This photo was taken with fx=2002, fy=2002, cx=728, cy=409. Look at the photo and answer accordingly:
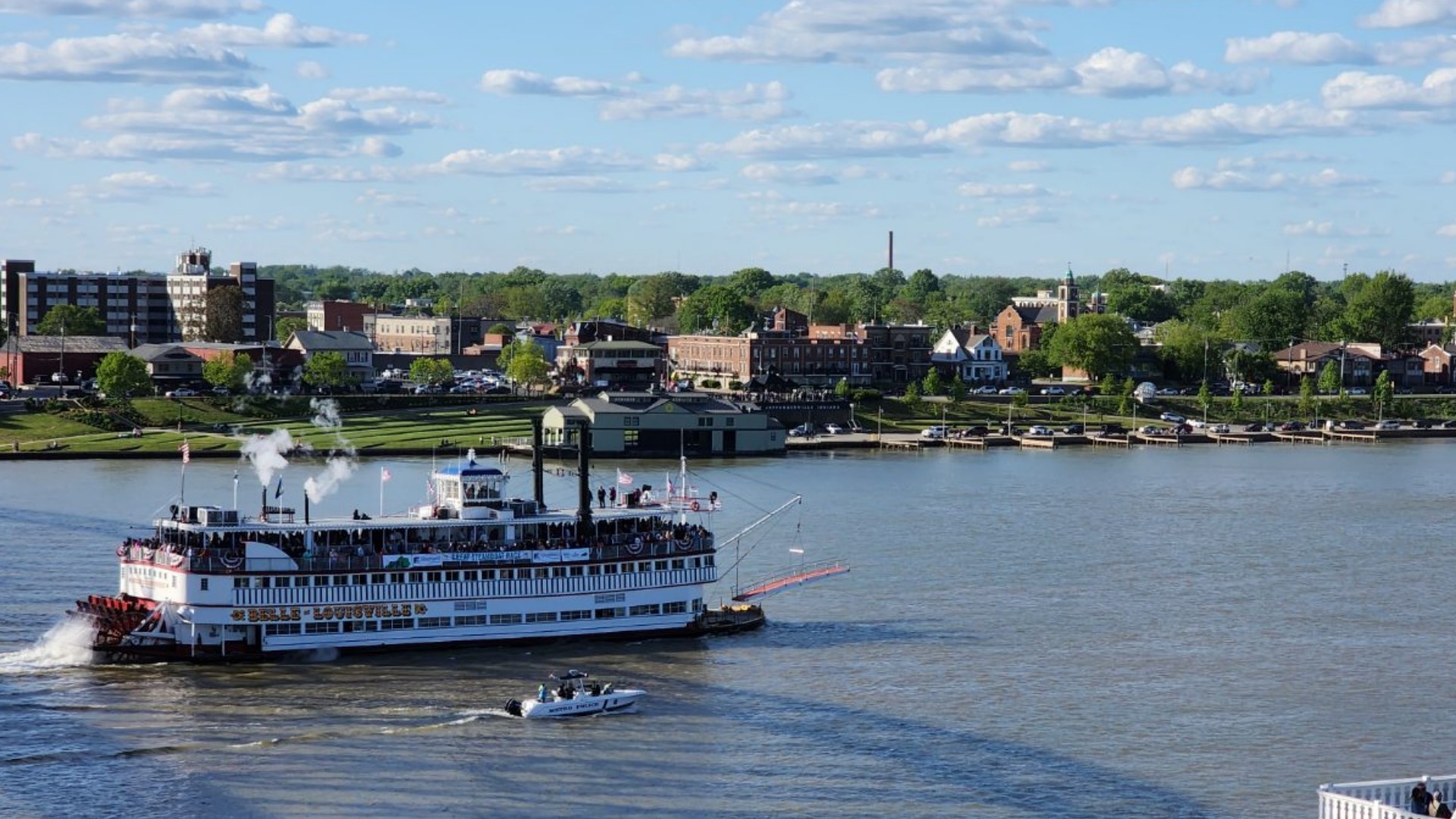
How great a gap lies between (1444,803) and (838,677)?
74.9ft

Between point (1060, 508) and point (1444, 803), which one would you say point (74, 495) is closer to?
point (1060, 508)

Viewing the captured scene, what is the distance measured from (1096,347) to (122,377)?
89.4 meters

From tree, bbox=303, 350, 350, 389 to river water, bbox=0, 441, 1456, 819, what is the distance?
6174cm

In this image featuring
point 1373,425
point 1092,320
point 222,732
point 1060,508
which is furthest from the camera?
point 1092,320

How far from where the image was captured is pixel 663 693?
5516 centimetres

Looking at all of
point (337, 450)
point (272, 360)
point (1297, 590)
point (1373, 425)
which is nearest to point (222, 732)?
point (1297, 590)

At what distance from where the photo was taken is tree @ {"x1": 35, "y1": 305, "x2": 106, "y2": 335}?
584 ft

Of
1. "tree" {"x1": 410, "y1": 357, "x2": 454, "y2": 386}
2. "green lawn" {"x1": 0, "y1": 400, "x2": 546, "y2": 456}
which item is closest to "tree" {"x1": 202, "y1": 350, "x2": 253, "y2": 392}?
"green lawn" {"x1": 0, "y1": 400, "x2": 546, "y2": 456}

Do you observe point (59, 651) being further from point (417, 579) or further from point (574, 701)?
point (574, 701)

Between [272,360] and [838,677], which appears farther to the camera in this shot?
[272,360]

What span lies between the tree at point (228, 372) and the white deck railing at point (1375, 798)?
118 m

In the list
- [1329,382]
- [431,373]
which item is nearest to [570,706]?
[431,373]

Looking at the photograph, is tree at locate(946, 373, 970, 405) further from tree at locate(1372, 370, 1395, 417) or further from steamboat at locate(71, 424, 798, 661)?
steamboat at locate(71, 424, 798, 661)

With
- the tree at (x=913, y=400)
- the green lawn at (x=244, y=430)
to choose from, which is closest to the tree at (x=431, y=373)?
the green lawn at (x=244, y=430)
